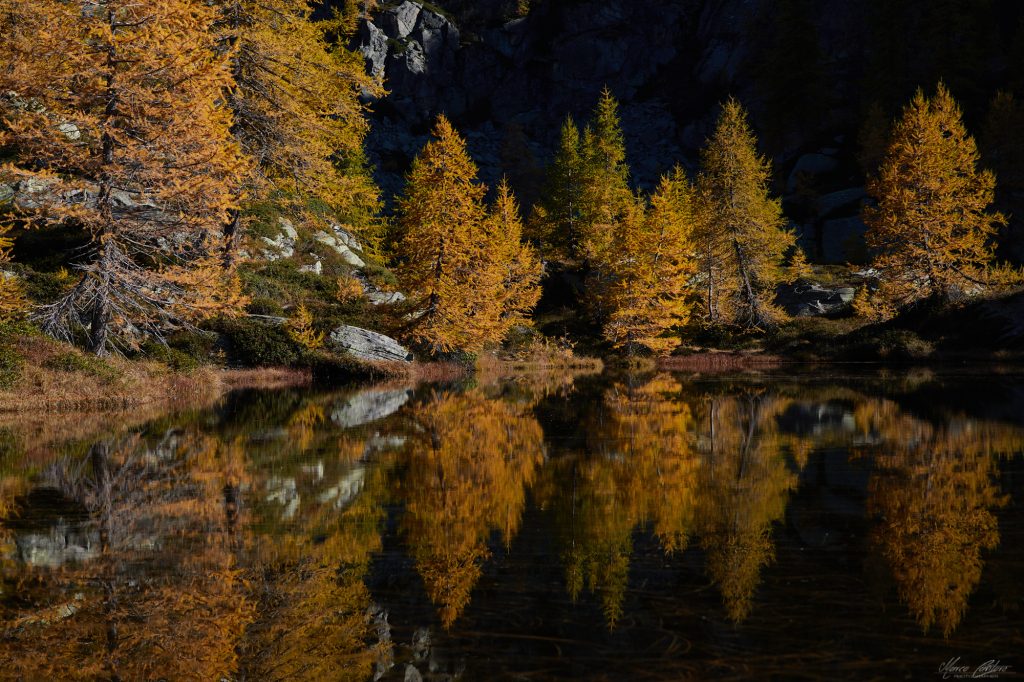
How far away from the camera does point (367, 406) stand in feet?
55.5

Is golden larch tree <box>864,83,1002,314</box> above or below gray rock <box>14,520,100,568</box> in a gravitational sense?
above

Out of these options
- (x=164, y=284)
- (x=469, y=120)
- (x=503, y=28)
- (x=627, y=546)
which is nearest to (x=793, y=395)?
(x=627, y=546)

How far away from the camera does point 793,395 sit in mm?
18062

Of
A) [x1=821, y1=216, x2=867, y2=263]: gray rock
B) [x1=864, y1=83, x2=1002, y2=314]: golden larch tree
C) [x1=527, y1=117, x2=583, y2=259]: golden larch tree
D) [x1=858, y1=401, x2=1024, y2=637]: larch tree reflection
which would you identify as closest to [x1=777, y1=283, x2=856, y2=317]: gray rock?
[x1=864, y1=83, x2=1002, y2=314]: golden larch tree

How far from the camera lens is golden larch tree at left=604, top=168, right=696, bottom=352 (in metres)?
39.7

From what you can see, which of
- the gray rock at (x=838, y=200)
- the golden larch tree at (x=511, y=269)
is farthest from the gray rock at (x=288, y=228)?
the gray rock at (x=838, y=200)

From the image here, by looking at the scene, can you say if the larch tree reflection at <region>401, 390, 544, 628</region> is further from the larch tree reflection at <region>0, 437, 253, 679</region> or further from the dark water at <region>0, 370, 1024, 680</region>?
the larch tree reflection at <region>0, 437, 253, 679</region>

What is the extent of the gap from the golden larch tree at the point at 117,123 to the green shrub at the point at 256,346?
793cm

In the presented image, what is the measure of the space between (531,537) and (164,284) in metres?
16.3

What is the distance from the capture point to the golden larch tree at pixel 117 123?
16.7 metres

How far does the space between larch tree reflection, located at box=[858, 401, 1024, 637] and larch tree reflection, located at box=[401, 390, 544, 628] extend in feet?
8.53

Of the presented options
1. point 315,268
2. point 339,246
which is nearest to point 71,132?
point 315,268

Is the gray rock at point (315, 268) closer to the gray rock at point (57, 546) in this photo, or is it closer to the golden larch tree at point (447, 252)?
the golden larch tree at point (447, 252)

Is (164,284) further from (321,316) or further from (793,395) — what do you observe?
(793,395)
